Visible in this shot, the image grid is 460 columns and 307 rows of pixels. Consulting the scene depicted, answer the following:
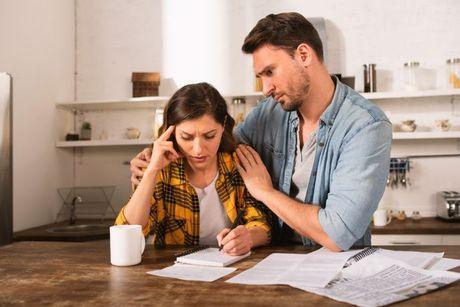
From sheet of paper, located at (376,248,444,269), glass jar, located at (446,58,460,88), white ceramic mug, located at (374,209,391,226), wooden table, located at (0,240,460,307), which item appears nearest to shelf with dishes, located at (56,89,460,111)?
glass jar, located at (446,58,460,88)

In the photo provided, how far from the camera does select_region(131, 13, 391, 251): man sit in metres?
1.68

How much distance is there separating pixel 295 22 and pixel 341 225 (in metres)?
0.84

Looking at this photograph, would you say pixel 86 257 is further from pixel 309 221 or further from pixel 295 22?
pixel 295 22

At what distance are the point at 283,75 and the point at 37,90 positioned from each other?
96.6 inches

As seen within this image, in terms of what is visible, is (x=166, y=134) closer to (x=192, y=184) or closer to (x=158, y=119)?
(x=192, y=184)

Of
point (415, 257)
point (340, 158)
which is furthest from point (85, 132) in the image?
point (415, 257)

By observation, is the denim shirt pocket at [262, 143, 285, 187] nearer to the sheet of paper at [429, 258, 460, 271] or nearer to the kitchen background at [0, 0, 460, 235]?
the sheet of paper at [429, 258, 460, 271]

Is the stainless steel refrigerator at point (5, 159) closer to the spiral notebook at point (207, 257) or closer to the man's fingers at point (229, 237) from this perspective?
the spiral notebook at point (207, 257)

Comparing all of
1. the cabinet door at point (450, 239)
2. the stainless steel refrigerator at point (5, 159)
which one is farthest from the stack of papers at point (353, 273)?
the cabinet door at point (450, 239)

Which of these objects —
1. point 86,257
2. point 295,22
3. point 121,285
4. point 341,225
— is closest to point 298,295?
point 121,285

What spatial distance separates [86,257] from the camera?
62.7 inches

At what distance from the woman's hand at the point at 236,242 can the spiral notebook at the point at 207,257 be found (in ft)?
0.05

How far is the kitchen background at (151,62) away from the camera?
3645 mm

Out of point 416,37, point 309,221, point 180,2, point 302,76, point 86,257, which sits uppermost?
point 180,2
